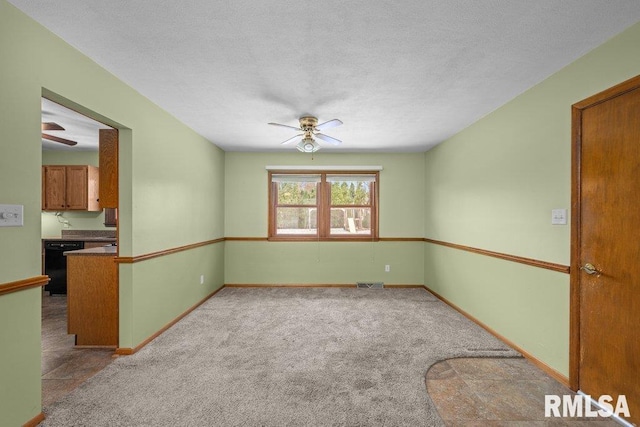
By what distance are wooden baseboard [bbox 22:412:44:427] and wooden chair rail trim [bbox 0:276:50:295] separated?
0.81 m

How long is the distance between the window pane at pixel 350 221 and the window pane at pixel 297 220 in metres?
0.36

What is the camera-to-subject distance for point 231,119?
11.5 ft

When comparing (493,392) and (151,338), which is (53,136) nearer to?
(151,338)

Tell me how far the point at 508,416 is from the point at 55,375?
343cm

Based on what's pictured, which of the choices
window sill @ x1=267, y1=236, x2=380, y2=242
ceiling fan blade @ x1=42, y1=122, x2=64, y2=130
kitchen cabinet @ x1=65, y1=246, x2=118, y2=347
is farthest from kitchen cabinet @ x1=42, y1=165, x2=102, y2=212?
window sill @ x1=267, y1=236, x2=380, y2=242

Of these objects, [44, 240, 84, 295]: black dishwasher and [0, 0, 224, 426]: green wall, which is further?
[44, 240, 84, 295]: black dishwasher

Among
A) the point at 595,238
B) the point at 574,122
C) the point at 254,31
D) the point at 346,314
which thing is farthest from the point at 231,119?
the point at 595,238

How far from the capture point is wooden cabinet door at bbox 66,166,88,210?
5016 mm

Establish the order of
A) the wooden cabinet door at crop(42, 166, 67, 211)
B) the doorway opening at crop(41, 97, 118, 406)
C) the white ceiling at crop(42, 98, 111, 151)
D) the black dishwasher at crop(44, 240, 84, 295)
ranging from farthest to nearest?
the wooden cabinet door at crop(42, 166, 67, 211)
the black dishwasher at crop(44, 240, 84, 295)
the white ceiling at crop(42, 98, 111, 151)
the doorway opening at crop(41, 97, 118, 406)

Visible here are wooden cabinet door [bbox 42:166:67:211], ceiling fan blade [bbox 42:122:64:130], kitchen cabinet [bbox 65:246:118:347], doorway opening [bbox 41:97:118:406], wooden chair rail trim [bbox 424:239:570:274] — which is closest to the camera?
wooden chair rail trim [bbox 424:239:570:274]

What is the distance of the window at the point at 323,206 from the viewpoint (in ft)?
17.4

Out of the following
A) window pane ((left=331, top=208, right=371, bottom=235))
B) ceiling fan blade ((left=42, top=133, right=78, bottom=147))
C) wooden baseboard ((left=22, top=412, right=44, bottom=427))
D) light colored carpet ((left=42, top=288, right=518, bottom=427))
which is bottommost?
light colored carpet ((left=42, top=288, right=518, bottom=427))

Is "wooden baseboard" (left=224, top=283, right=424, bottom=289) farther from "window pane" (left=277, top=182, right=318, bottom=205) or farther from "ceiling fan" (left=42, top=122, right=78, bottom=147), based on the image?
"ceiling fan" (left=42, top=122, right=78, bottom=147)

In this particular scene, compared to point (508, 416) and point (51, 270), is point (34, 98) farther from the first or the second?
point (51, 270)
